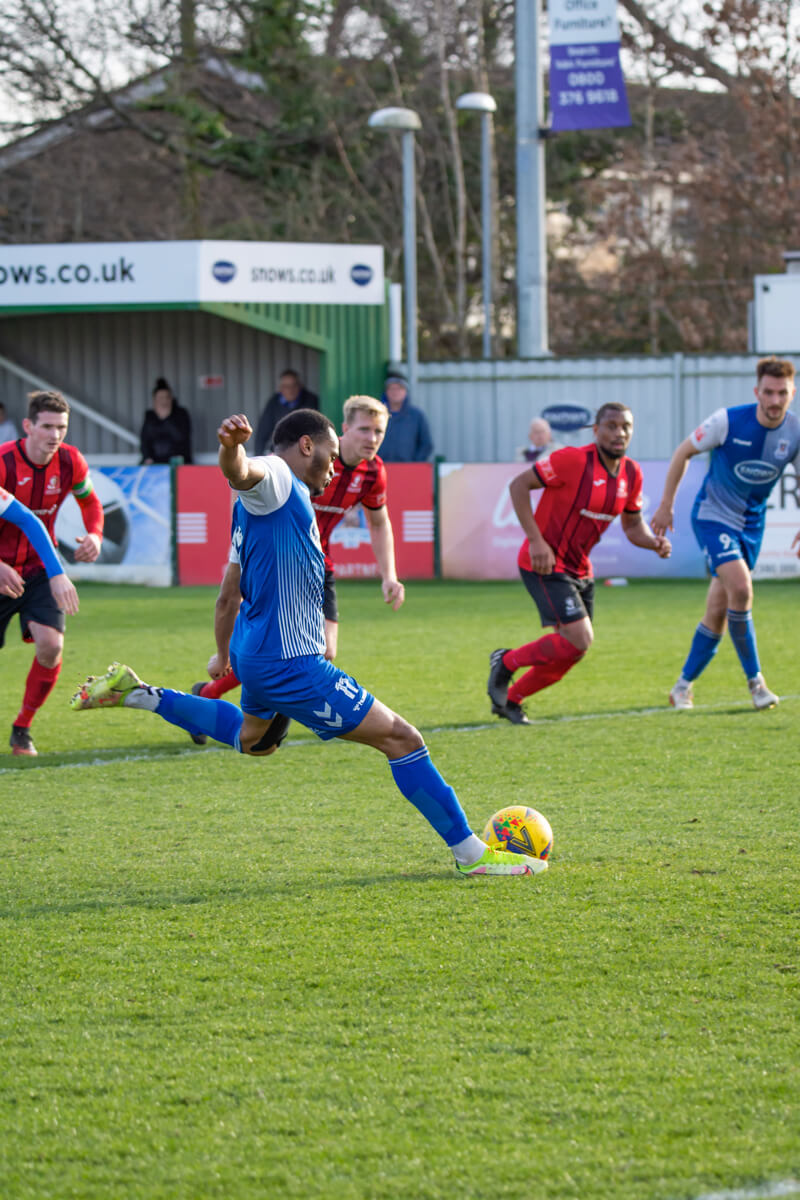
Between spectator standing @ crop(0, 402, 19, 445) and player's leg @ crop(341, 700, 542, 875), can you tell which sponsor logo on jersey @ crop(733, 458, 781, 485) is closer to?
player's leg @ crop(341, 700, 542, 875)

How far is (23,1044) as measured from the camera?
3604 mm

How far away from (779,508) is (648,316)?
1697 centimetres

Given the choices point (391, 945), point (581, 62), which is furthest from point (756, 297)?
point (391, 945)

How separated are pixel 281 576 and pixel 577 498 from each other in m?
3.67

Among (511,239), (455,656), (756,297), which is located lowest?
(455,656)

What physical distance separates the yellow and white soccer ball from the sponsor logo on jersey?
398 centimetres

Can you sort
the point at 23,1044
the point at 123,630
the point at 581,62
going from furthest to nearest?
1. the point at 581,62
2. the point at 123,630
3. the point at 23,1044

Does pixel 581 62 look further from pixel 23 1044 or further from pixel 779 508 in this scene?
pixel 23 1044

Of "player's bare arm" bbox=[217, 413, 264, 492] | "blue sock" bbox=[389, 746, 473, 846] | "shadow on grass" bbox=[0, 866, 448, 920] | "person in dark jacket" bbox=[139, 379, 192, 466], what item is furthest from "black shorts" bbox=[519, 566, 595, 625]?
"person in dark jacket" bbox=[139, 379, 192, 466]

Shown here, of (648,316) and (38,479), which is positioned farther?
(648,316)

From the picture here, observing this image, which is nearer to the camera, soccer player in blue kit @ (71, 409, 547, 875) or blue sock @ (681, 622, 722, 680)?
soccer player in blue kit @ (71, 409, 547, 875)

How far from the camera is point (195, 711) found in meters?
5.59

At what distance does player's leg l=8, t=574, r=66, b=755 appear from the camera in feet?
24.8

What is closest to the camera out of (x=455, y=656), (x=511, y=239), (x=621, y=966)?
(x=621, y=966)
